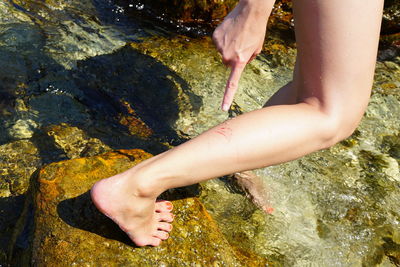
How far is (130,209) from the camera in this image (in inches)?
81.0

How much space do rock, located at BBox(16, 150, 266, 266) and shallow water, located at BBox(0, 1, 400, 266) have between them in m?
0.22

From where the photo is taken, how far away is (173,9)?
5035 mm

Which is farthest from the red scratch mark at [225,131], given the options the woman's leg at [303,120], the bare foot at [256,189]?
the bare foot at [256,189]

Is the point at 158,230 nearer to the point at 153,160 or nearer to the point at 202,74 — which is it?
the point at 153,160

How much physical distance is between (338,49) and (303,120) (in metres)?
0.31

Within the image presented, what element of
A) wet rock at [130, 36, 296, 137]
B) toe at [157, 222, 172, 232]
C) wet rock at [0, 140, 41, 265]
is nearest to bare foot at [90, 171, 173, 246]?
toe at [157, 222, 172, 232]

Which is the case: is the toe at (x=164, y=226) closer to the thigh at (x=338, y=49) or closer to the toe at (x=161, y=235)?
the toe at (x=161, y=235)

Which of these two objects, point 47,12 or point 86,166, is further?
point 47,12

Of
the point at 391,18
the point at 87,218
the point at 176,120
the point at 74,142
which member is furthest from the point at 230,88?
the point at 391,18

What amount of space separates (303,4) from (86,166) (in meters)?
1.32

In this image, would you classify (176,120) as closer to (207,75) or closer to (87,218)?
(207,75)

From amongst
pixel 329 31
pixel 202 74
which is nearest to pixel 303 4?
pixel 329 31

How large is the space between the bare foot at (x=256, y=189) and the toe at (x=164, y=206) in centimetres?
76

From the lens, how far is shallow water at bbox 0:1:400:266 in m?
2.79
